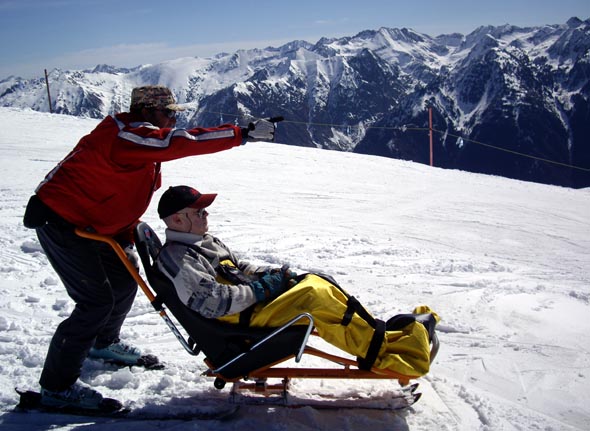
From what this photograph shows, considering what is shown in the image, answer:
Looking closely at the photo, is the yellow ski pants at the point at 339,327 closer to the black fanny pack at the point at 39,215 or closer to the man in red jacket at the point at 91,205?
the man in red jacket at the point at 91,205

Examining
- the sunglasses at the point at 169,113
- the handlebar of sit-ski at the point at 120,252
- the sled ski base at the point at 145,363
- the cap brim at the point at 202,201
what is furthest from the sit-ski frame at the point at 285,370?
the sunglasses at the point at 169,113

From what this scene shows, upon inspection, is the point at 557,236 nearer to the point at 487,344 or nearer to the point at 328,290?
the point at 487,344

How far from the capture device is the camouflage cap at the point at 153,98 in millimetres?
3295

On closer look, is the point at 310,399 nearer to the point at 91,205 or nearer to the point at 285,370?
the point at 285,370

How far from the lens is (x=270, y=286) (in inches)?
126

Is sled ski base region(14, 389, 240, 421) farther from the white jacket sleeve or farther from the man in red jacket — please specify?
the white jacket sleeve

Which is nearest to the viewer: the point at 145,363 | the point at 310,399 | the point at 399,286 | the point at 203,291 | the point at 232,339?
the point at 203,291

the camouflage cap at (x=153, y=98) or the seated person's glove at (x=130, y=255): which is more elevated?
the camouflage cap at (x=153, y=98)

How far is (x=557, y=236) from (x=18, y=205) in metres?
9.51

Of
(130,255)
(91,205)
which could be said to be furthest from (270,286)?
(91,205)

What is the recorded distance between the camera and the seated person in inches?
121

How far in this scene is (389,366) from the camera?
9.99ft

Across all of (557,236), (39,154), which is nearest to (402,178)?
(557,236)

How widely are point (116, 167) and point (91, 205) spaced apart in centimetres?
33
